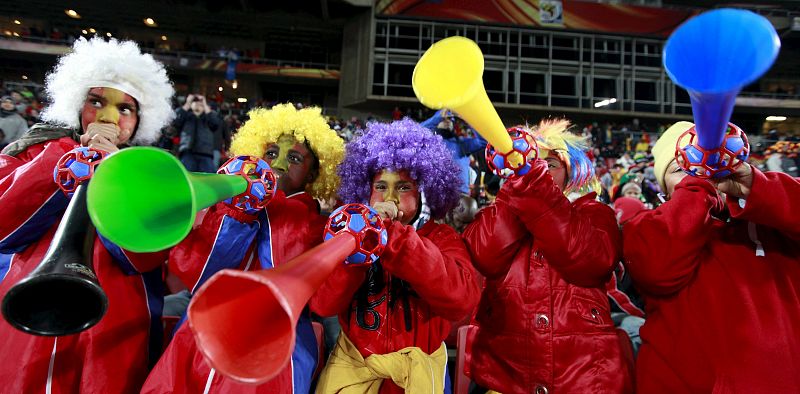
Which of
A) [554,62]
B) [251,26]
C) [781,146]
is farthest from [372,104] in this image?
[781,146]

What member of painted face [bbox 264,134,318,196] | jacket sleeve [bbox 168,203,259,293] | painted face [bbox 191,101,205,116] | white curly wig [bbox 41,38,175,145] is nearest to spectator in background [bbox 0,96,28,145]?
painted face [bbox 191,101,205,116]

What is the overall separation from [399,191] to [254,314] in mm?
1127

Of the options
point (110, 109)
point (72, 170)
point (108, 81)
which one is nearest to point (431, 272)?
point (72, 170)

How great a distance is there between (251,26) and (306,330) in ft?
95.8

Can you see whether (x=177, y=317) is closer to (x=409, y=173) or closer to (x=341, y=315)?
(x=341, y=315)

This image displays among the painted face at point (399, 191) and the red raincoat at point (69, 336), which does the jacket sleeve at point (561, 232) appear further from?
the red raincoat at point (69, 336)

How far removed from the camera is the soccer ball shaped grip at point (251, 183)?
183 centimetres

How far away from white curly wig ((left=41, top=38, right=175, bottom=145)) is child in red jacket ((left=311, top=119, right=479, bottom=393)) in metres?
1.09

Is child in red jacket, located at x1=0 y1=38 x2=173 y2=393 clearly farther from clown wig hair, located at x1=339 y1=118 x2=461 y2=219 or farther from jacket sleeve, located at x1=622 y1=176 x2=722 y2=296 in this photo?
jacket sleeve, located at x1=622 y1=176 x2=722 y2=296

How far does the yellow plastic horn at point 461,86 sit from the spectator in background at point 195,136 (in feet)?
19.2

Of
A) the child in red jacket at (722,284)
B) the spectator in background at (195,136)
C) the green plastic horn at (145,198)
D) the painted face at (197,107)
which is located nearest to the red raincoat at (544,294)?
the child in red jacket at (722,284)

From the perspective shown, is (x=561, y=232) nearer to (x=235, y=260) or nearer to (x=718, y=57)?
(x=718, y=57)

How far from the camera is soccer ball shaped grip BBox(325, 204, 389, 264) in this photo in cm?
156

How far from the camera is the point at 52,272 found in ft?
4.37
